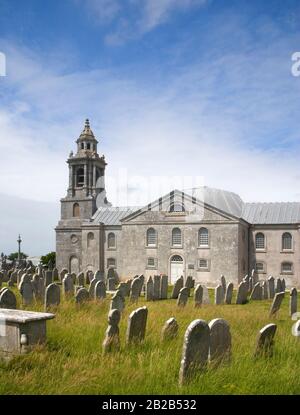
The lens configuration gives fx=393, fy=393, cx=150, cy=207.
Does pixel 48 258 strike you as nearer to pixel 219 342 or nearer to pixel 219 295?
pixel 219 295

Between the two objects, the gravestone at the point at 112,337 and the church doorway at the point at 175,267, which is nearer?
the gravestone at the point at 112,337

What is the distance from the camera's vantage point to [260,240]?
110 ft

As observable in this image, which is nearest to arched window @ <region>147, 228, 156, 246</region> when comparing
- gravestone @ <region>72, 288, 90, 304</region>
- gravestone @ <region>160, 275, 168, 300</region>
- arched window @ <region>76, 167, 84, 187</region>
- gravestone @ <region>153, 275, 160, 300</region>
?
arched window @ <region>76, 167, 84, 187</region>

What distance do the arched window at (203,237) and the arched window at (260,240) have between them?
464 cm

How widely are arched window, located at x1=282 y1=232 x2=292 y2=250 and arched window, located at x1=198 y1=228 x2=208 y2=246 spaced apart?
6409mm

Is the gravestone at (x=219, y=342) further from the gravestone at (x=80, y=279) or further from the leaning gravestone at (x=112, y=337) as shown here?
the gravestone at (x=80, y=279)

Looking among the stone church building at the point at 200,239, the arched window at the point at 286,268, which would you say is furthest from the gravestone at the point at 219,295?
the arched window at the point at 286,268

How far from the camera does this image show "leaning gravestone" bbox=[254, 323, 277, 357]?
734 cm

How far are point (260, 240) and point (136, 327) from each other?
2705 cm

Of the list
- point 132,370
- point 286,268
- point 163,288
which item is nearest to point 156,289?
point 163,288

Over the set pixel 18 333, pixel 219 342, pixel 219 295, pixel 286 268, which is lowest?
pixel 219 295

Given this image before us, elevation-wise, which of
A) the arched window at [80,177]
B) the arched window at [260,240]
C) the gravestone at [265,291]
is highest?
the arched window at [80,177]

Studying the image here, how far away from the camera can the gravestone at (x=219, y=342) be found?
677cm
